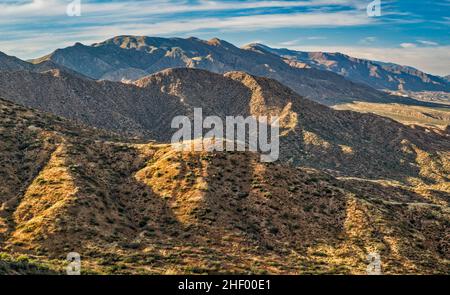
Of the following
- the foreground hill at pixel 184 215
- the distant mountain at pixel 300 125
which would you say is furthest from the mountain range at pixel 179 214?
the distant mountain at pixel 300 125

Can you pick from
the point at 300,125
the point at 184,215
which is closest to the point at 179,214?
the point at 184,215

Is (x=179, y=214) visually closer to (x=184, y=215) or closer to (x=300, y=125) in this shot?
(x=184, y=215)

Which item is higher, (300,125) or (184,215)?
(184,215)

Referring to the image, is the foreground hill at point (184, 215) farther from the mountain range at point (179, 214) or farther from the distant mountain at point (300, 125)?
the distant mountain at point (300, 125)

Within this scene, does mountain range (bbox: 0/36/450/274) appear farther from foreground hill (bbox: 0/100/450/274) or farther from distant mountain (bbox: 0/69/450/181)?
distant mountain (bbox: 0/69/450/181)

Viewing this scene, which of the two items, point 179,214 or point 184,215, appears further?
point 179,214

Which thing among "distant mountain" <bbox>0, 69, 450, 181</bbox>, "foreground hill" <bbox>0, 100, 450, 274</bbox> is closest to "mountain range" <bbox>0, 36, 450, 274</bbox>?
"foreground hill" <bbox>0, 100, 450, 274</bbox>

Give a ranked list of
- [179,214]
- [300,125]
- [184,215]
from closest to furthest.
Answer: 1. [184,215]
2. [179,214]
3. [300,125]
